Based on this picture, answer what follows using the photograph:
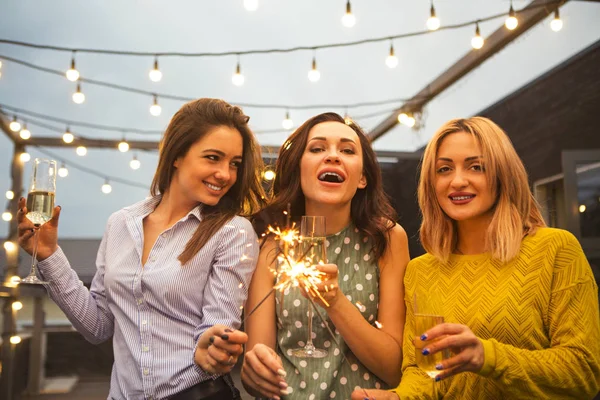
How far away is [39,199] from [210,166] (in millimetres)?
533

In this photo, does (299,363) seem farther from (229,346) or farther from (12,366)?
(12,366)

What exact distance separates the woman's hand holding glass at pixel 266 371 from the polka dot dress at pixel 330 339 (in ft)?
0.88

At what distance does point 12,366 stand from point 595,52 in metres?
4.57

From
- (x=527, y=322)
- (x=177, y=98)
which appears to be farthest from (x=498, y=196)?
(x=177, y=98)

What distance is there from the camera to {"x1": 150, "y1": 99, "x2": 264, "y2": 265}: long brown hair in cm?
171

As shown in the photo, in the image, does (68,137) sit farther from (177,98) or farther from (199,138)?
(199,138)

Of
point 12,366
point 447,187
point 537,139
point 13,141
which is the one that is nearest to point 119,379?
point 447,187

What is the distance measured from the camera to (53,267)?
66.7 inches

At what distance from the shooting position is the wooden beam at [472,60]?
156 inches

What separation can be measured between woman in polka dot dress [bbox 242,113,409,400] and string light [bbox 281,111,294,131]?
245 cm

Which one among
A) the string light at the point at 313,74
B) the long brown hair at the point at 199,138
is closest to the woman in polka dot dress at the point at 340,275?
the long brown hair at the point at 199,138

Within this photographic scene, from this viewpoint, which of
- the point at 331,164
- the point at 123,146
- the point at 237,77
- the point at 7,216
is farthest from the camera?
the point at 237,77

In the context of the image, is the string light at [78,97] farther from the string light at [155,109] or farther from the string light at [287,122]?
the string light at [287,122]

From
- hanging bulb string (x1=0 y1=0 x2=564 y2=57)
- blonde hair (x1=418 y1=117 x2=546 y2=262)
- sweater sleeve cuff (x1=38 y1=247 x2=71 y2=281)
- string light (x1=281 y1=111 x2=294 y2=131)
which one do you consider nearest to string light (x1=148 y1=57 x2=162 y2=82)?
hanging bulb string (x1=0 y1=0 x2=564 y2=57)
